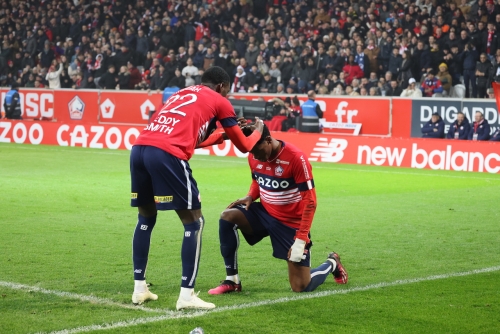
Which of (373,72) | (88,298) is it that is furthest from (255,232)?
(373,72)

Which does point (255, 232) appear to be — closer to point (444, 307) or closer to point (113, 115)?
point (444, 307)

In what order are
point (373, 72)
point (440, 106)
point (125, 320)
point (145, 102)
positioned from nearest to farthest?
point (125, 320) → point (440, 106) → point (373, 72) → point (145, 102)

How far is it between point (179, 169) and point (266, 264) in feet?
7.42

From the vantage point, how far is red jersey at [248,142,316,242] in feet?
21.8

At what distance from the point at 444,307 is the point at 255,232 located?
1.80m

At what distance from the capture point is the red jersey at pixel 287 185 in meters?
6.64

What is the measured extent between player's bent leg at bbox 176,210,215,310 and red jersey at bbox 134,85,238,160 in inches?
19.5

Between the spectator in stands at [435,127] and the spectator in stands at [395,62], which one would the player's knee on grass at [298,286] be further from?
the spectator in stands at [395,62]

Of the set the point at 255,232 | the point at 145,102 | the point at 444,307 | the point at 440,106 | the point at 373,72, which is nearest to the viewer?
the point at 444,307

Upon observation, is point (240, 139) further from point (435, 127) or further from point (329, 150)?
point (435, 127)

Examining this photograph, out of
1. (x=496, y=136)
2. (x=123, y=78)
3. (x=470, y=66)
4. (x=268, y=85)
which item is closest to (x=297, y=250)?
(x=496, y=136)

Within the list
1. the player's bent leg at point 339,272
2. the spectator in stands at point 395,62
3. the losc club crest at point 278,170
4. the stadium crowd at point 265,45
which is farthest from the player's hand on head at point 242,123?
the spectator in stands at point 395,62

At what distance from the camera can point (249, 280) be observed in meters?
7.11

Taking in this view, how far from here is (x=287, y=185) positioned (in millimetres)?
6859
